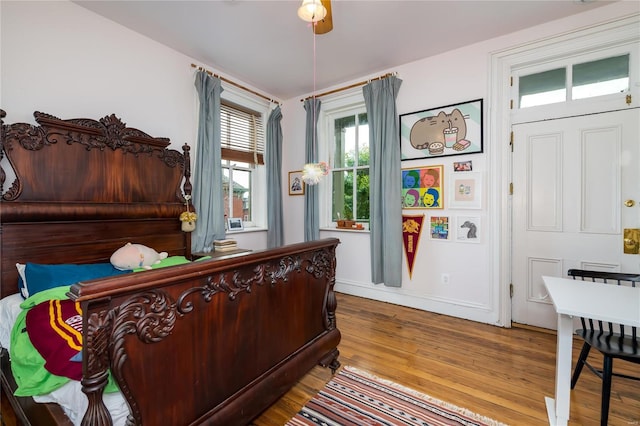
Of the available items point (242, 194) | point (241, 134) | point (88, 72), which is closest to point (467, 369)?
point (242, 194)

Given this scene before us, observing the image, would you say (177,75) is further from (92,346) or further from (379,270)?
(379,270)

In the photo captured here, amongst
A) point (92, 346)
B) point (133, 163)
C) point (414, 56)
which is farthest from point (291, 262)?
point (414, 56)

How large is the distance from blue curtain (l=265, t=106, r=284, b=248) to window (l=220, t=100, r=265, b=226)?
5.4 inches

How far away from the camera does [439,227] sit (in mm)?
3123

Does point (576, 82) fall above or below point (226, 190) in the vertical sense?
above

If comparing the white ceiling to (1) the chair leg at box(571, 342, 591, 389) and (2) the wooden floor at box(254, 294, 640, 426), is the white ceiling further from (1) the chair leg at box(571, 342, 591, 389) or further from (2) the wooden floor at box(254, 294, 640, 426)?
(2) the wooden floor at box(254, 294, 640, 426)

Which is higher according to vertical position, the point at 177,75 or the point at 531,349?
the point at 177,75

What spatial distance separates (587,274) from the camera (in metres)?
1.79

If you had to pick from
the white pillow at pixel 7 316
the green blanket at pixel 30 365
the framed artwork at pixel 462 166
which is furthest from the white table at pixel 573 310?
the white pillow at pixel 7 316

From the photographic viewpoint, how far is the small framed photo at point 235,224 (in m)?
3.65

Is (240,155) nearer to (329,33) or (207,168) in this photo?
(207,168)

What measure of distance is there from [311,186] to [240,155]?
3.52 ft

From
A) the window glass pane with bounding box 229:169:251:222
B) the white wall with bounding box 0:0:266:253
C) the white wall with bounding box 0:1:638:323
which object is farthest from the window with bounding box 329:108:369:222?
the white wall with bounding box 0:0:266:253

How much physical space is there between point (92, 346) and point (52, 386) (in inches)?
19.1
